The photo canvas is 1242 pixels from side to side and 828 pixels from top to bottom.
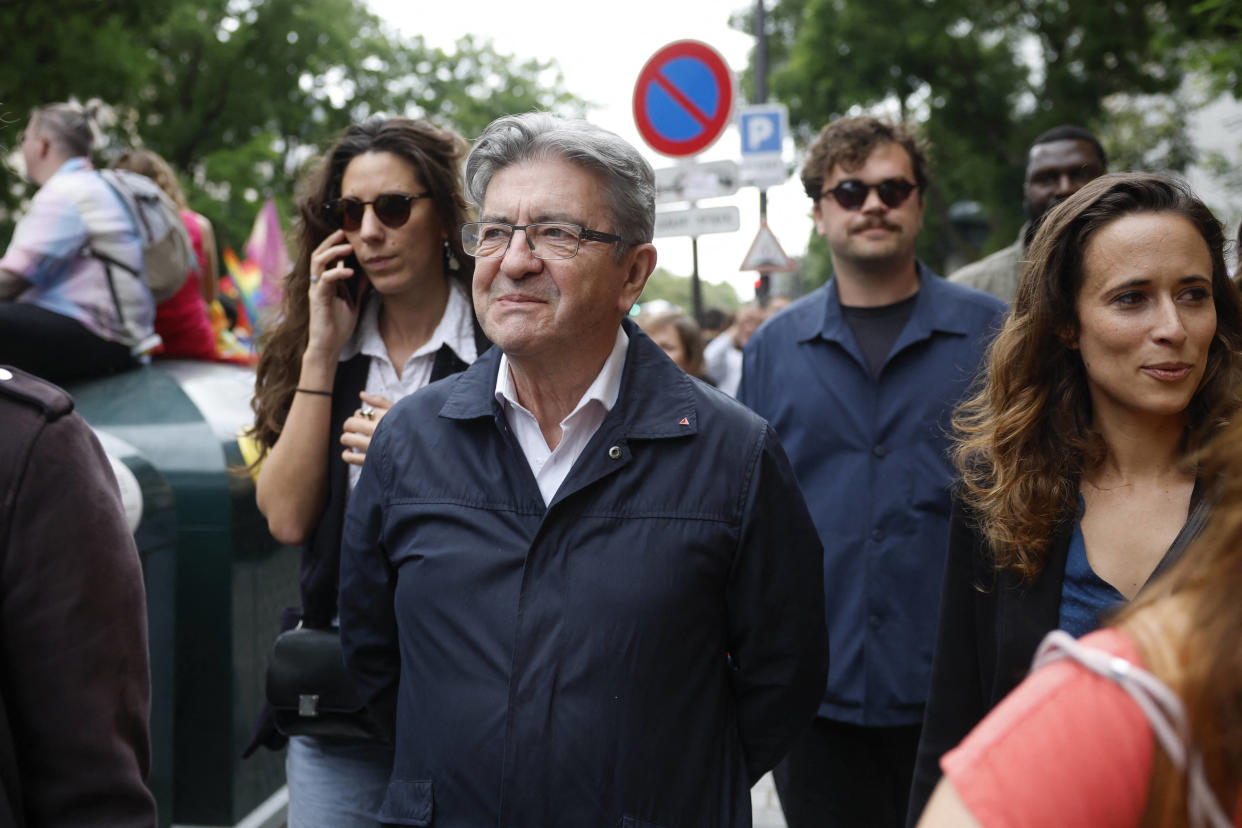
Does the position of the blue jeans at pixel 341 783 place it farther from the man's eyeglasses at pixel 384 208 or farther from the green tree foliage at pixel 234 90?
the green tree foliage at pixel 234 90

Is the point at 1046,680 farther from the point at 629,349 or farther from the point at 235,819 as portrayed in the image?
the point at 235,819

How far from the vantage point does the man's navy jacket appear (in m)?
2.26

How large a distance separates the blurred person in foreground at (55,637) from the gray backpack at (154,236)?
3399 millimetres

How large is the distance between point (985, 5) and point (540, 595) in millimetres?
22182

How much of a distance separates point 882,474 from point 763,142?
709 centimetres

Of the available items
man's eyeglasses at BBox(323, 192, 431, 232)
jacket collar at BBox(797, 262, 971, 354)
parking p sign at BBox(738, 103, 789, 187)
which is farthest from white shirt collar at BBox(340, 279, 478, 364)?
parking p sign at BBox(738, 103, 789, 187)

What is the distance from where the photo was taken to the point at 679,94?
26.5ft

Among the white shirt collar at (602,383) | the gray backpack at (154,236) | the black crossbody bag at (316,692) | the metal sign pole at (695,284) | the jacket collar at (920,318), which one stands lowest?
the black crossbody bag at (316,692)

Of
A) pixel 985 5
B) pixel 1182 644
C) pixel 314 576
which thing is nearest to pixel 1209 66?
pixel 314 576

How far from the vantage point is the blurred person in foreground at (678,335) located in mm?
7723

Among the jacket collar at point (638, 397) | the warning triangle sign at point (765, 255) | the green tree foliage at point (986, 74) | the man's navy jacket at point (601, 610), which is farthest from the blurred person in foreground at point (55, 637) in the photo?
the green tree foliage at point (986, 74)

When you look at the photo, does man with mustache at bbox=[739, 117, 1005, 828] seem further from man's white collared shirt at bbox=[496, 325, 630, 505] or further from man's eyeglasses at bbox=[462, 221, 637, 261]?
man's eyeglasses at bbox=[462, 221, 637, 261]

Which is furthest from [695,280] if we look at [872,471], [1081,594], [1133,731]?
[1133,731]

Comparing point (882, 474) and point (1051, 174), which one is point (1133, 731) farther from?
point (1051, 174)
